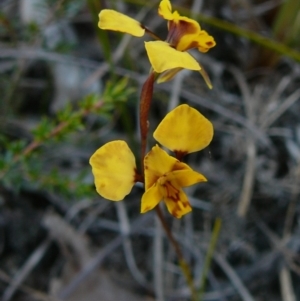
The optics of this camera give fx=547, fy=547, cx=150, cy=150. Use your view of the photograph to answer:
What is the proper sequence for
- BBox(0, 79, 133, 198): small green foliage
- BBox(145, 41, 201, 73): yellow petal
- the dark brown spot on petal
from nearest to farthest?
BBox(145, 41, 201, 73): yellow petal
the dark brown spot on petal
BBox(0, 79, 133, 198): small green foliage

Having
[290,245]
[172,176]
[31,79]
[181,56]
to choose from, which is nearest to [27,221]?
[31,79]

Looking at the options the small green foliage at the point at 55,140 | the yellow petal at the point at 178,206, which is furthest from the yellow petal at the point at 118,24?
the small green foliage at the point at 55,140

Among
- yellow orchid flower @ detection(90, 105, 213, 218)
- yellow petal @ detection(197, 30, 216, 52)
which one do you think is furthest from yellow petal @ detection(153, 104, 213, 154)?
yellow petal @ detection(197, 30, 216, 52)

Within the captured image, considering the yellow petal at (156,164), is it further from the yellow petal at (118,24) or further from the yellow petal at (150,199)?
the yellow petal at (118,24)

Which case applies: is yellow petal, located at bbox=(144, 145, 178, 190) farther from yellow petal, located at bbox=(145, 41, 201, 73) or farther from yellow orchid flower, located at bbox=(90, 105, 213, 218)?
yellow petal, located at bbox=(145, 41, 201, 73)

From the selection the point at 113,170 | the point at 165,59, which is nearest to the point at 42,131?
the point at 113,170

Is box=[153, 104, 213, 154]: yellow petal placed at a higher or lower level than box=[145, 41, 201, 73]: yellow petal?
lower
